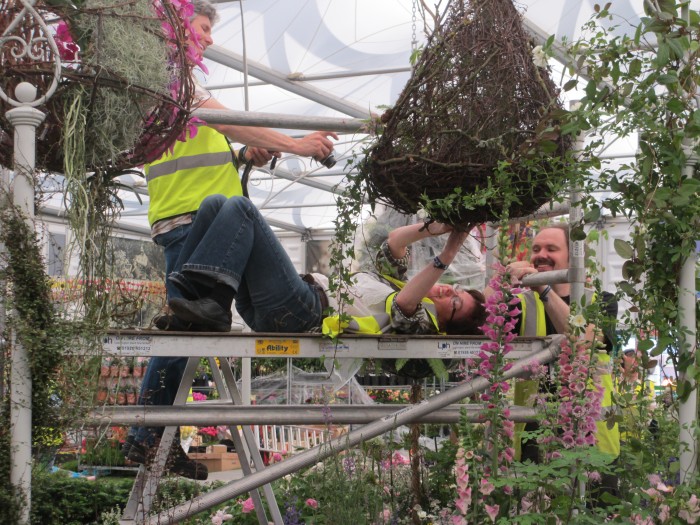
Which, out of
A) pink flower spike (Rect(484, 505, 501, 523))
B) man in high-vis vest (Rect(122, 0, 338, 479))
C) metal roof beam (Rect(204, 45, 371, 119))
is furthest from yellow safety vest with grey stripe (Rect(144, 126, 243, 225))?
metal roof beam (Rect(204, 45, 371, 119))

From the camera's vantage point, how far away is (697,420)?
180 centimetres

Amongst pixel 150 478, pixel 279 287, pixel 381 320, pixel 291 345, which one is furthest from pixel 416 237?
pixel 150 478

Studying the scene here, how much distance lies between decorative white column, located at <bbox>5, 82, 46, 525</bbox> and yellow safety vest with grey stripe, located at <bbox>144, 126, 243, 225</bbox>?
3.96ft

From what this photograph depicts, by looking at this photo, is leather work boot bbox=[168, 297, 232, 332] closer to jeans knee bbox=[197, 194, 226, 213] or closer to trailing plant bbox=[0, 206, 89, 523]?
jeans knee bbox=[197, 194, 226, 213]

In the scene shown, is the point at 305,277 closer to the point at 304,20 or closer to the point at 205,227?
the point at 205,227

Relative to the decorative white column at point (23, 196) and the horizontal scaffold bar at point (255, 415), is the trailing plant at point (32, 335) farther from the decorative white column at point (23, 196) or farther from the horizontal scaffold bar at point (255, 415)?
the horizontal scaffold bar at point (255, 415)

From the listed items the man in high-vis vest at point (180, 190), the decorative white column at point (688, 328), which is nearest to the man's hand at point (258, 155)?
the man in high-vis vest at point (180, 190)

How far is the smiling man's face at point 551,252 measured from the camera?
2973 millimetres

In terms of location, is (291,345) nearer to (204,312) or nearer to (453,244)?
(204,312)

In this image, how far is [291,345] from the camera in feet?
6.98

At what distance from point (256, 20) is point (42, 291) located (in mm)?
8145

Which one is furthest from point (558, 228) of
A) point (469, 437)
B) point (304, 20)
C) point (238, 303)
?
point (304, 20)

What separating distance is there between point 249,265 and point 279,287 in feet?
0.37

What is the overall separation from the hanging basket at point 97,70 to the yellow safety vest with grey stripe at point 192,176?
3.30 ft
